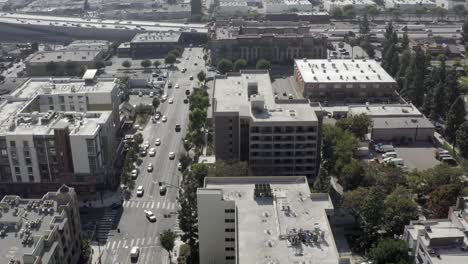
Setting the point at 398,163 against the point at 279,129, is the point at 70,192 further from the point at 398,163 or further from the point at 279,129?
the point at 398,163

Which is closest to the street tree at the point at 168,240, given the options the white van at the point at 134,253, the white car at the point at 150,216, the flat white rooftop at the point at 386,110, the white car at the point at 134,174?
the white van at the point at 134,253

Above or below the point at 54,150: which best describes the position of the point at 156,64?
above

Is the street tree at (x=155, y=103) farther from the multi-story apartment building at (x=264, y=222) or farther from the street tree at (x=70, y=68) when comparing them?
the multi-story apartment building at (x=264, y=222)

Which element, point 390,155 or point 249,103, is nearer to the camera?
point 249,103

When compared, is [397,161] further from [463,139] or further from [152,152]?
[152,152]

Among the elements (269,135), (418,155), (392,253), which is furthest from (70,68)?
(392,253)

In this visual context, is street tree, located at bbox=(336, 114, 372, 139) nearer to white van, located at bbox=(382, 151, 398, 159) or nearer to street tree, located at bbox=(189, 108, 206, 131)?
white van, located at bbox=(382, 151, 398, 159)
